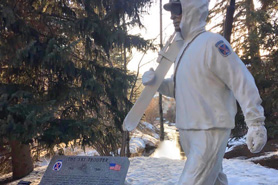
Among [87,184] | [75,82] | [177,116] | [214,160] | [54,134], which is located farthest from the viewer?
[75,82]

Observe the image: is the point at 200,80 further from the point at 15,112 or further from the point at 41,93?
the point at 41,93

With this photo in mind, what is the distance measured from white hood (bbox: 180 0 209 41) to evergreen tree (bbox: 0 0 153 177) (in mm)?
2566

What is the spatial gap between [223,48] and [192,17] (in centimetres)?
36

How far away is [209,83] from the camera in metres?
1.97

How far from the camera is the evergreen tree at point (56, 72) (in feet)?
13.8

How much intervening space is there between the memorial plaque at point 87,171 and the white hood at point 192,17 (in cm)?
223

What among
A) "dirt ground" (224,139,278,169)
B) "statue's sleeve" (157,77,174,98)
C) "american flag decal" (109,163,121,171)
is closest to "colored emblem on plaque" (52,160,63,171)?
"american flag decal" (109,163,121,171)

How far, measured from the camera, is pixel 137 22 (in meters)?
6.84

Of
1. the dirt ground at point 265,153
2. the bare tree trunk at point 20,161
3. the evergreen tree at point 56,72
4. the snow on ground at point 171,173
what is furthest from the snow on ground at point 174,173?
the bare tree trunk at point 20,161

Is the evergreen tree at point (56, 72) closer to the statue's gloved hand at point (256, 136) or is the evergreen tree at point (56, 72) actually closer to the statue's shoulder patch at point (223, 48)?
the statue's shoulder patch at point (223, 48)

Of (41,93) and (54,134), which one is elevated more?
(41,93)

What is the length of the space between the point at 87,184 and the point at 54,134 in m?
1.14

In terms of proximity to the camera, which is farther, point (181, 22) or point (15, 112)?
point (15, 112)

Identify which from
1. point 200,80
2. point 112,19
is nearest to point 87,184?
point 200,80
